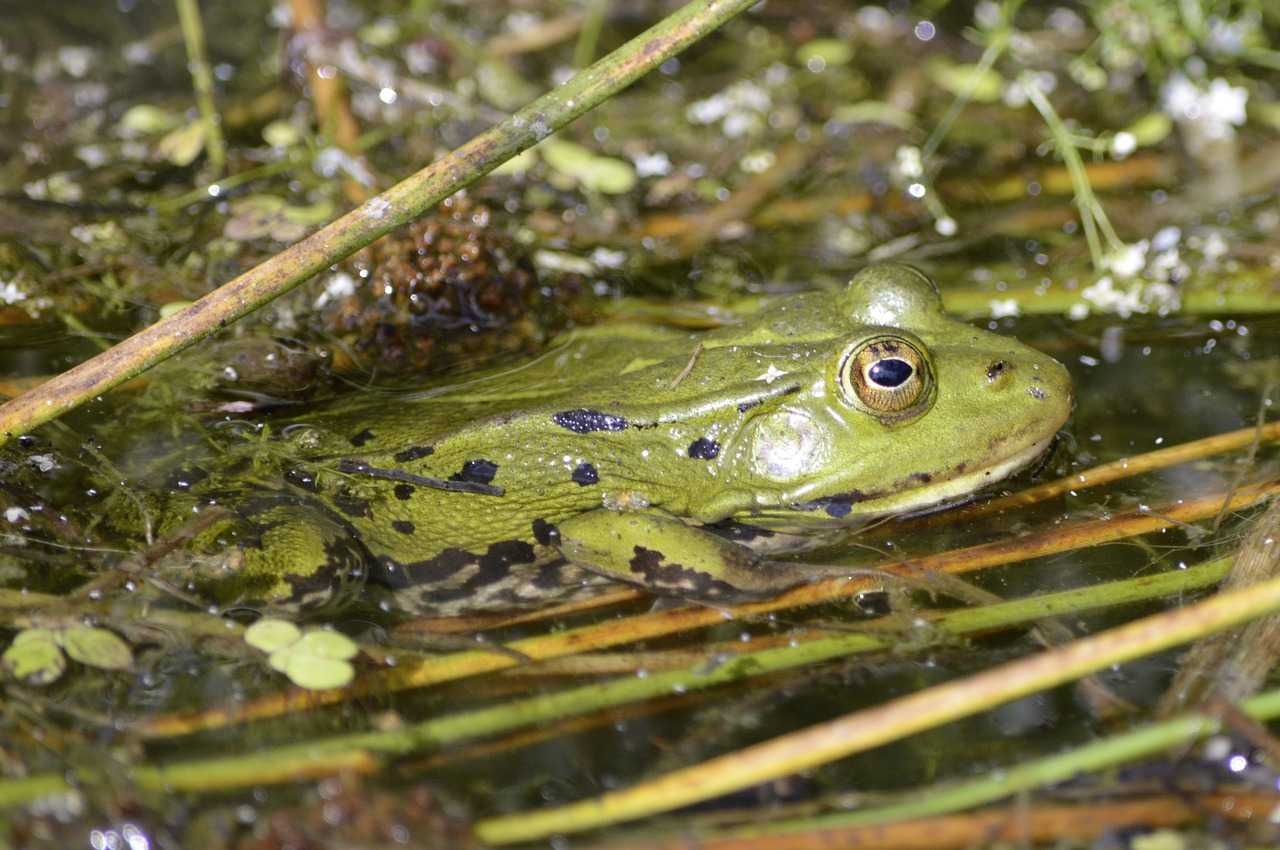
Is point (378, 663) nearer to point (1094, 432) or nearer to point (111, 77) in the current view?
point (1094, 432)

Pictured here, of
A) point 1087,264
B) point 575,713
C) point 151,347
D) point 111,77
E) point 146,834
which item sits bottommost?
point 146,834

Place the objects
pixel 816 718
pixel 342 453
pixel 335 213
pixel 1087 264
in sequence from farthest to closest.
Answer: pixel 1087 264 → pixel 335 213 → pixel 342 453 → pixel 816 718

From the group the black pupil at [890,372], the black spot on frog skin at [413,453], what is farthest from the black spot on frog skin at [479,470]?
the black pupil at [890,372]

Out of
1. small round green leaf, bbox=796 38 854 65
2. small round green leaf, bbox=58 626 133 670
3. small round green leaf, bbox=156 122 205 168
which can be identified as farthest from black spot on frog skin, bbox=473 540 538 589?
small round green leaf, bbox=796 38 854 65

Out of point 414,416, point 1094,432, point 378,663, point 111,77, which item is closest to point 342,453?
point 414,416

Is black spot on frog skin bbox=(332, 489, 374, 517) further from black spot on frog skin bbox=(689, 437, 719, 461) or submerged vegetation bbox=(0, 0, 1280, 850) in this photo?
black spot on frog skin bbox=(689, 437, 719, 461)

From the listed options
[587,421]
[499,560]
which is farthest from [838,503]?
[499,560]

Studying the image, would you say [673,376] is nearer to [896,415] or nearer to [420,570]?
[896,415]
